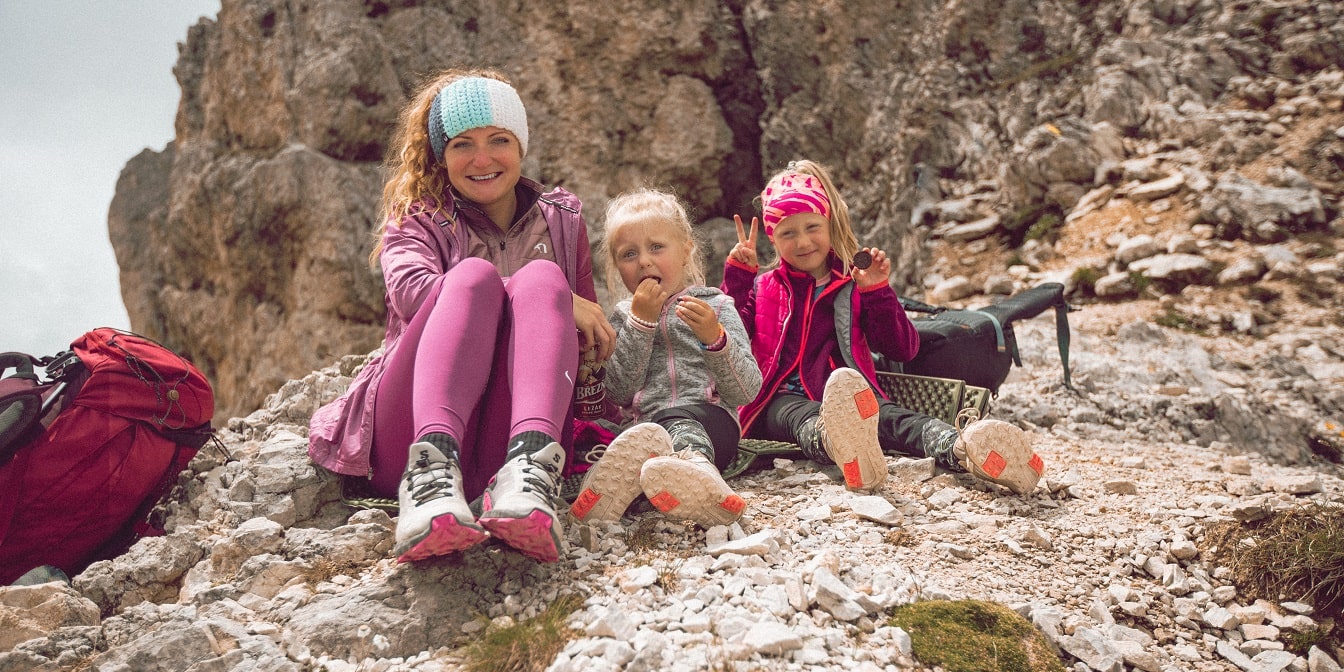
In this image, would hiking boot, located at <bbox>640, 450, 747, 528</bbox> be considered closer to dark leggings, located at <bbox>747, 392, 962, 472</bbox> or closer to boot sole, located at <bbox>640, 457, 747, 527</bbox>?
boot sole, located at <bbox>640, 457, 747, 527</bbox>

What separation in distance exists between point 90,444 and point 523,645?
81.2 inches

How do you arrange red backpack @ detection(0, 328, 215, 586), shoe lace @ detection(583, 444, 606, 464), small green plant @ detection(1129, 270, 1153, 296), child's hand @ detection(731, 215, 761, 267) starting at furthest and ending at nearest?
small green plant @ detection(1129, 270, 1153, 296) → child's hand @ detection(731, 215, 761, 267) → shoe lace @ detection(583, 444, 606, 464) → red backpack @ detection(0, 328, 215, 586)

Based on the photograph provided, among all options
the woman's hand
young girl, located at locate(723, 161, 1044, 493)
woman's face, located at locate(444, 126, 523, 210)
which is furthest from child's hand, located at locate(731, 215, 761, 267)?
woman's face, located at locate(444, 126, 523, 210)

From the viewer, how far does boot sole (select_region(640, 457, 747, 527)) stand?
7.91ft

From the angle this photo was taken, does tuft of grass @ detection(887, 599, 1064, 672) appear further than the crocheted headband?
No

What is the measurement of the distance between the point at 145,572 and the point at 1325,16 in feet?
36.7

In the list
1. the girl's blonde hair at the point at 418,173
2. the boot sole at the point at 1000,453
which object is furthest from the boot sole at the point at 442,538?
the boot sole at the point at 1000,453

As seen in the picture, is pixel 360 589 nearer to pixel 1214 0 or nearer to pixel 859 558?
pixel 859 558

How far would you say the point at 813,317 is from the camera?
3988 mm

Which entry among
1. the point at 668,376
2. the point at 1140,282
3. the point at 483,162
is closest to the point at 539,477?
the point at 668,376

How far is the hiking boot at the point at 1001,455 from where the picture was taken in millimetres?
2975

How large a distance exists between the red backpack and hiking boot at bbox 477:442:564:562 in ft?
5.38

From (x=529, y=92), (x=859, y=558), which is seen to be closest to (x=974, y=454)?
(x=859, y=558)

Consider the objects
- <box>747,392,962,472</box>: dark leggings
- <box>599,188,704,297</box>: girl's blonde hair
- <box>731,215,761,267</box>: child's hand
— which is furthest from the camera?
<box>731,215,761,267</box>: child's hand
